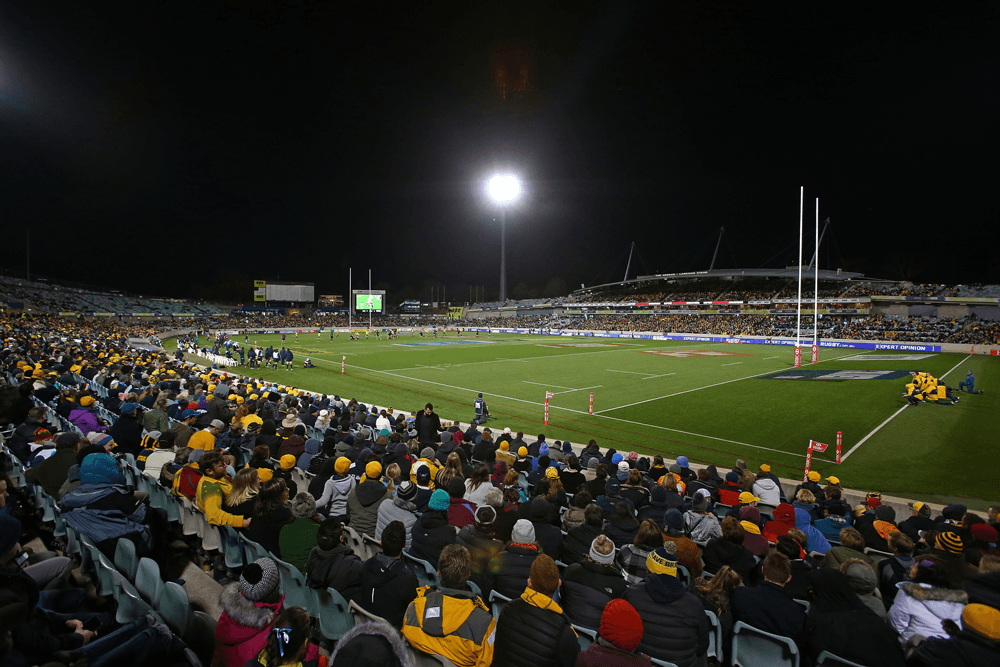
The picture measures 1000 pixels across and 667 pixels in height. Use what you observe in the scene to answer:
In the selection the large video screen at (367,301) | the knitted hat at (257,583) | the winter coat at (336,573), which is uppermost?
the large video screen at (367,301)

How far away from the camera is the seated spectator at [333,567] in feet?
13.5

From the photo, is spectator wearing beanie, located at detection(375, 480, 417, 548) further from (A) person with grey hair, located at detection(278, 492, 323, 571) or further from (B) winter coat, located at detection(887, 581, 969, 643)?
(B) winter coat, located at detection(887, 581, 969, 643)

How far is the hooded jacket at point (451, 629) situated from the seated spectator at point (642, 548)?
77.5 inches

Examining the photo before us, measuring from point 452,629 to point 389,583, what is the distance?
828mm

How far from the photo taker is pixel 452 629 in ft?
10.6

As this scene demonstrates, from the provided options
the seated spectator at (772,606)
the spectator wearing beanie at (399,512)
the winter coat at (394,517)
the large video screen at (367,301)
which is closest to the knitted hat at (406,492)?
the spectator wearing beanie at (399,512)

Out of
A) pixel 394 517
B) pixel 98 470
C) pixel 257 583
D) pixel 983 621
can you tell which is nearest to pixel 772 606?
pixel 983 621

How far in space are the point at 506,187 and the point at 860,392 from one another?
2465 inches

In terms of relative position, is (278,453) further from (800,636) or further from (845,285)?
(845,285)

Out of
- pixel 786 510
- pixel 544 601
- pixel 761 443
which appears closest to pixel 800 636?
pixel 544 601

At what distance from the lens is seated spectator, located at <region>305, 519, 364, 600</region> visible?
161 inches

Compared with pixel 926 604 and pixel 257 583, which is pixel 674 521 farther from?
pixel 257 583

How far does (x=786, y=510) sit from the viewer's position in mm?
6527

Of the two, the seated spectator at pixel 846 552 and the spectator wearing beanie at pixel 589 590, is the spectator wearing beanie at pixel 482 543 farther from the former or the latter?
the seated spectator at pixel 846 552
